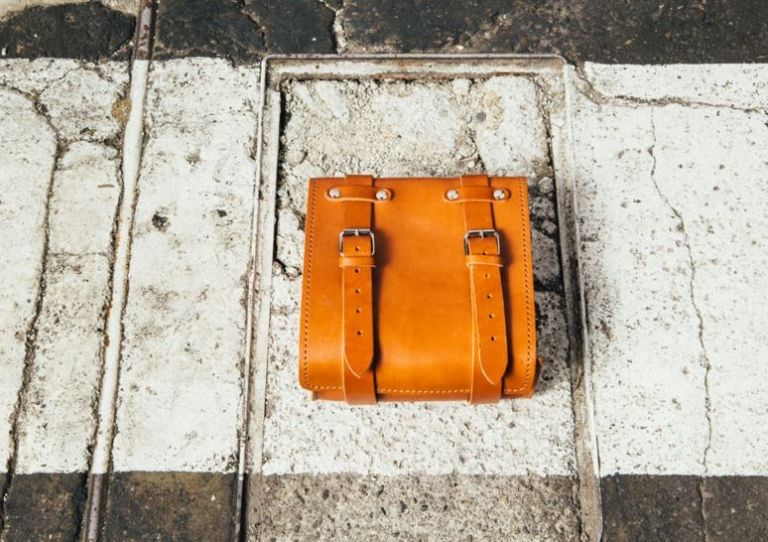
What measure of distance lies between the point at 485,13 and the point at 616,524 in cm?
186

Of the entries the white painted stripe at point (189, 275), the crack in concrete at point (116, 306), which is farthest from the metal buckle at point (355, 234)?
the crack in concrete at point (116, 306)

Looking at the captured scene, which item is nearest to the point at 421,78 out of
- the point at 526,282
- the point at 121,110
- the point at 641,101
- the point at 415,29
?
the point at 415,29

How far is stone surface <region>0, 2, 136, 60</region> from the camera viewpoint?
258 cm

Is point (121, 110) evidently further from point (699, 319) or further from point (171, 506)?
point (699, 319)

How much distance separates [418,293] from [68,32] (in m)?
1.79

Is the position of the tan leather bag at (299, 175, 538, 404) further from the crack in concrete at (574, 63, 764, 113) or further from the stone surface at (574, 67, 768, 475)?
the crack in concrete at (574, 63, 764, 113)

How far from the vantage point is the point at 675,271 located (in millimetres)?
2273

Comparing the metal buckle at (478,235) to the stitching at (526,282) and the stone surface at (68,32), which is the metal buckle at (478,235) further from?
the stone surface at (68,32)

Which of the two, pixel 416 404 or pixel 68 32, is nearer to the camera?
pixel 416 404

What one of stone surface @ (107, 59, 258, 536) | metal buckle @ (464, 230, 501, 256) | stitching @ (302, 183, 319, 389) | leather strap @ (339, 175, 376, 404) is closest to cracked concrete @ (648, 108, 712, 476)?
metal buckle @ (464, 230, 501, 256)

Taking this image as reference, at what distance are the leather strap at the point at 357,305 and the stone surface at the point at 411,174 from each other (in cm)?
29

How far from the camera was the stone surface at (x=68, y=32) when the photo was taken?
2576 millimetres

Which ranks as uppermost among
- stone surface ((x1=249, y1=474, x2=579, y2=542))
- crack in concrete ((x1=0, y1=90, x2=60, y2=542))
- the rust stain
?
the rust stain

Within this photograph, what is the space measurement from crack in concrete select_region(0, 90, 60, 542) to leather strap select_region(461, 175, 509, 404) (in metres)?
1.44
